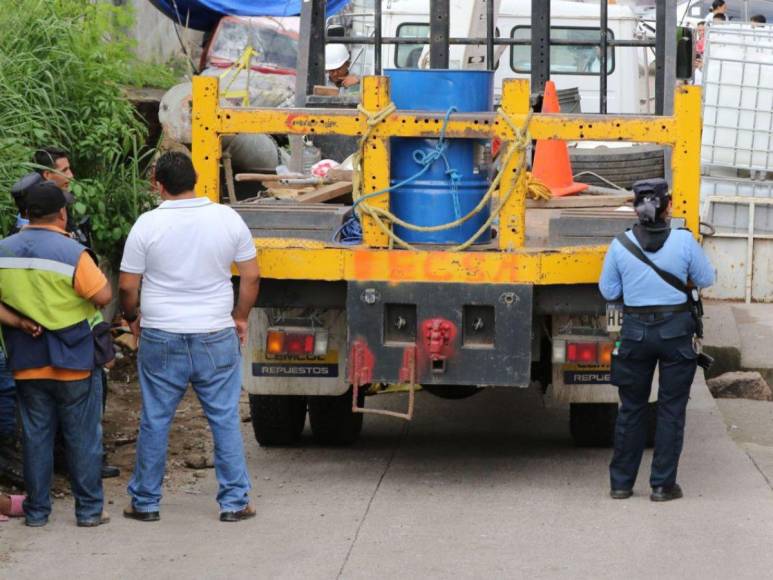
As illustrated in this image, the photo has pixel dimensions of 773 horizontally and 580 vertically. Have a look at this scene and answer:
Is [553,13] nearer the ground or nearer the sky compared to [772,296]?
nearer the sky

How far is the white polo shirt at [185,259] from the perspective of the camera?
656 centimetres

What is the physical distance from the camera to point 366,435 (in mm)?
9008

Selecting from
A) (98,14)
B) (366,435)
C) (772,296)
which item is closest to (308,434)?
(366,435)

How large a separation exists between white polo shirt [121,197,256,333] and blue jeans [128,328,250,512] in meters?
0.08

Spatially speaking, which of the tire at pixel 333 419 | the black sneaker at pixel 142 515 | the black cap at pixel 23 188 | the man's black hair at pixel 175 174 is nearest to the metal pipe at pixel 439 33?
the tire at pixel 333 419

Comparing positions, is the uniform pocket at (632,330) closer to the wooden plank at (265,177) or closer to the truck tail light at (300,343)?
the truck tail light at (300,343)

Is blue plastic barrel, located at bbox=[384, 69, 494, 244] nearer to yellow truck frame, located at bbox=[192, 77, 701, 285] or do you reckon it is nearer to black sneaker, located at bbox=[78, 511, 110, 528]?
yellow truck frame, located at bbox=[192, 77, 701, 285]

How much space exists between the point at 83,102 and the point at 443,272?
146 inches

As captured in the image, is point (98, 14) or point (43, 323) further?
point (98, 14)

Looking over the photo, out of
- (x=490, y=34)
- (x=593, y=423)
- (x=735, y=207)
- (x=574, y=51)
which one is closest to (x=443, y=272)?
(x=593, y=423)

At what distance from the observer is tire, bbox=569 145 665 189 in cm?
968

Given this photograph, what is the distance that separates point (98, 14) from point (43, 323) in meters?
4.80

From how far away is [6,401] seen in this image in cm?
727

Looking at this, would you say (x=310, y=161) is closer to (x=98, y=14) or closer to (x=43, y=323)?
(x=98, y=14)
